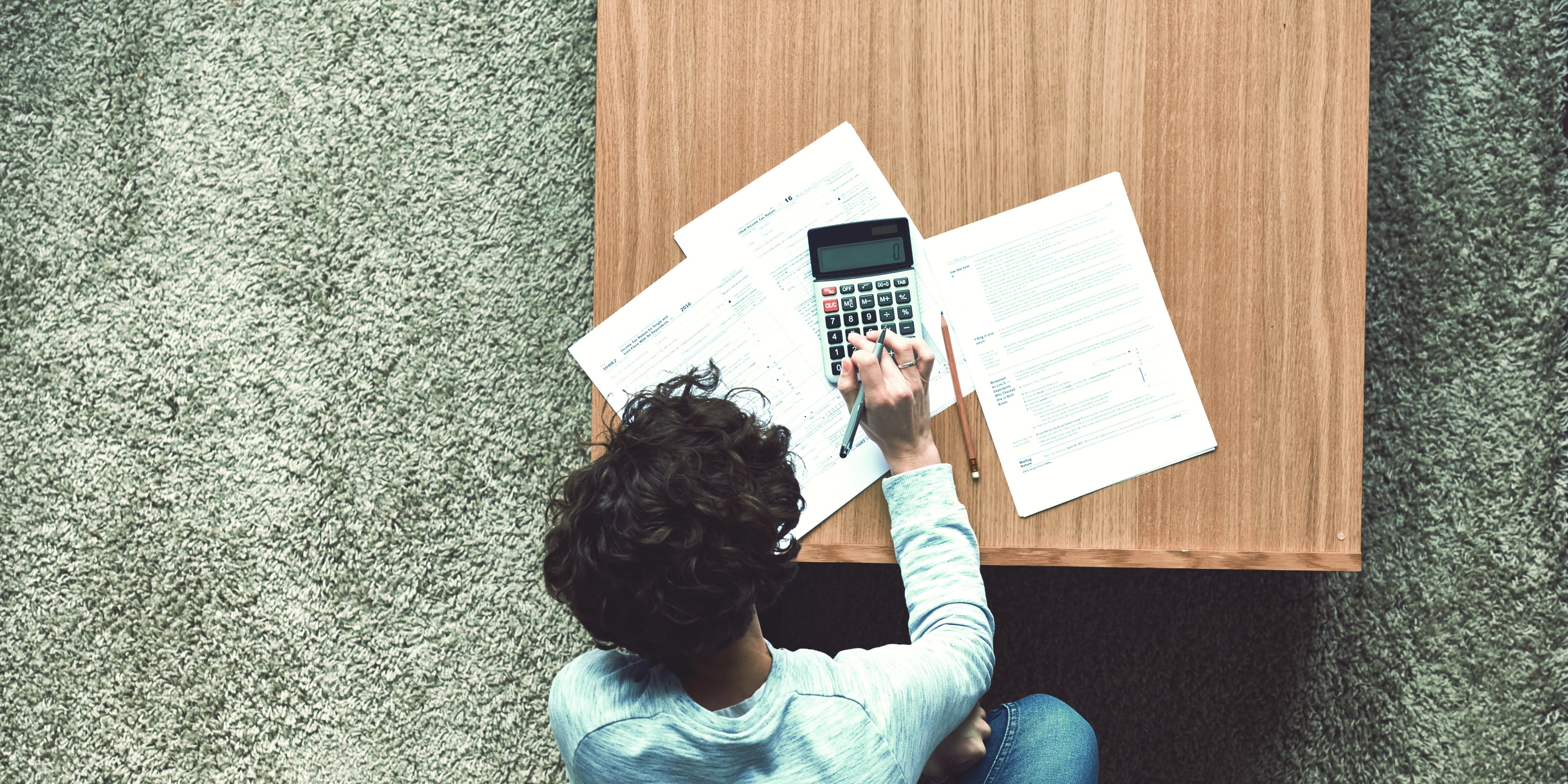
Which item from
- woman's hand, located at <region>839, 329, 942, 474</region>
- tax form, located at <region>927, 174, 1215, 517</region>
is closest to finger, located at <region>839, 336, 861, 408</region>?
woman's hand, located at <region>839, 329, 942, 474</region>

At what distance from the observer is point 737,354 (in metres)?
0.82

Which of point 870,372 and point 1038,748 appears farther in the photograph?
point 1038,748

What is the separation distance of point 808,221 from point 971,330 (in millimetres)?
179

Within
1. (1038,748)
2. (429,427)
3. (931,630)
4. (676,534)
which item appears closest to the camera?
(676,534)

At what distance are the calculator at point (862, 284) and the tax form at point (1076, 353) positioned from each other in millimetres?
61

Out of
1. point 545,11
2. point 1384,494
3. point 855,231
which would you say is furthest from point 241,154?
point 1384,494

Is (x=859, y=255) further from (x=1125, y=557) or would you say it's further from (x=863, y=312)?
(x=1125, y=557)

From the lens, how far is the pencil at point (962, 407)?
802mm

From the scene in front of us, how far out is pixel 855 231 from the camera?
81 centimetres

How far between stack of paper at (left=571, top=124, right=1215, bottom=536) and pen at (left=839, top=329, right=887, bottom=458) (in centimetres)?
2

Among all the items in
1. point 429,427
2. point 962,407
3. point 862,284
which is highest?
point 862,284

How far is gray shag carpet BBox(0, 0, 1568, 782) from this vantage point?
3.60ft

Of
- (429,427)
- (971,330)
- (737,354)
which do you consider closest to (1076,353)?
(971,330)

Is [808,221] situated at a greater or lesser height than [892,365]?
greater
